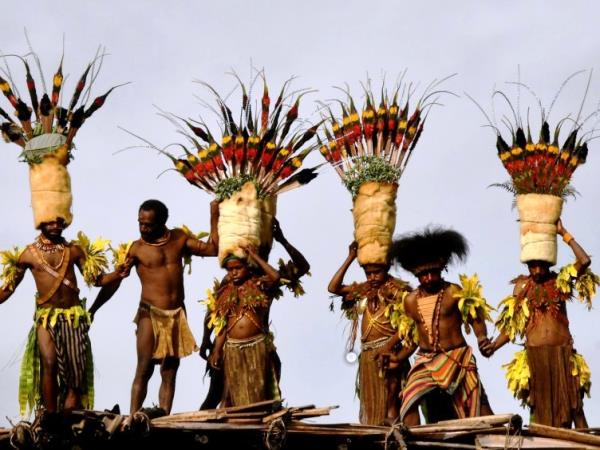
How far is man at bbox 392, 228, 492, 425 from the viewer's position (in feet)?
49.7

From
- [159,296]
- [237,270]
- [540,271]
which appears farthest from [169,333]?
[540,271]

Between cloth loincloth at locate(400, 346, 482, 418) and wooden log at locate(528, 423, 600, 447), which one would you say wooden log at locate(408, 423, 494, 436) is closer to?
wooden log at locate(528, 423, 600, 447)

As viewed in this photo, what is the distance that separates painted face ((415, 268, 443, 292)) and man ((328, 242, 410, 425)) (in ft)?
1.19

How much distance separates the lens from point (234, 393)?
1548 cm

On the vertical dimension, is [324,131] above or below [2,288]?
above

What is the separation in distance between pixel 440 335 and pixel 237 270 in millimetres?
1690

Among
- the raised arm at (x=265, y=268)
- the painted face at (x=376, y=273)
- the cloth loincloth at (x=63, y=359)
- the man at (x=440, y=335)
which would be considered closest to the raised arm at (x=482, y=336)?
the man at (x=440, y=335)

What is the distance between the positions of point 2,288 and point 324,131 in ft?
9.87

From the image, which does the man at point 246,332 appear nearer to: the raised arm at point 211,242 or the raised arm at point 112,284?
the raised arm at point 211,242

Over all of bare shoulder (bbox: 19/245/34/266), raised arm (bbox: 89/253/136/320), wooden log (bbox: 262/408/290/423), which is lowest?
wooden log (bbox: 262/408/290/423)

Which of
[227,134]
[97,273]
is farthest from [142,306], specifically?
[227,134]

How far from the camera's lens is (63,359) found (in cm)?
1498

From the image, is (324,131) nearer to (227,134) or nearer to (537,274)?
(227,134)

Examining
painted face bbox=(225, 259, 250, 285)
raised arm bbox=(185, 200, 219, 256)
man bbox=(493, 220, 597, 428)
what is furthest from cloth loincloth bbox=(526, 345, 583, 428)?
raised arm bbox=(185, 200, 219, 256)
